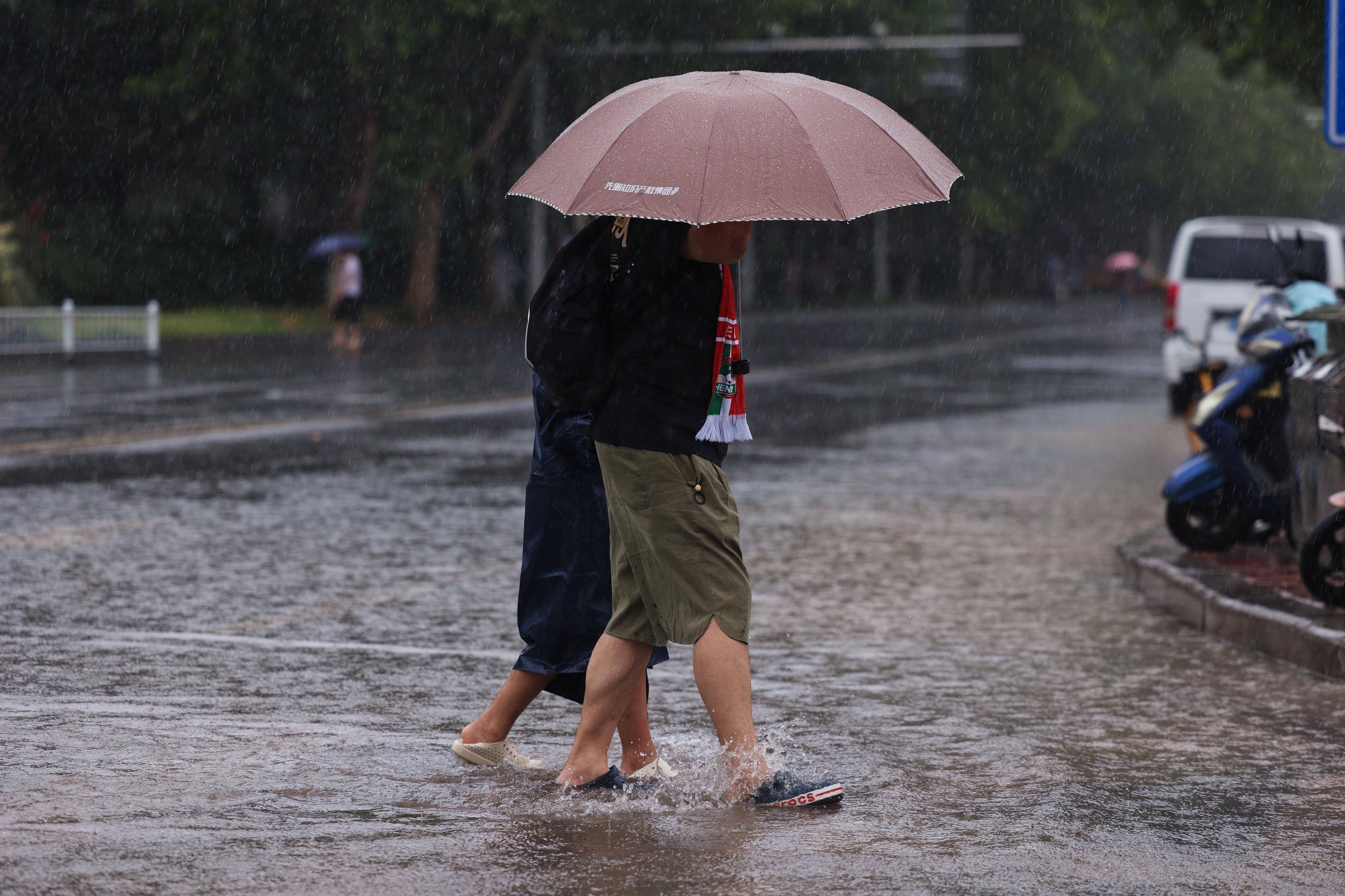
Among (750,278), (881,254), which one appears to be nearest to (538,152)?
(750,278)

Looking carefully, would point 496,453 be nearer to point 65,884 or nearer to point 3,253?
point 65,884

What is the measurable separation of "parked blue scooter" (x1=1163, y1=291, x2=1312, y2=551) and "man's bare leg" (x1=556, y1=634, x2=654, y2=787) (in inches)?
204

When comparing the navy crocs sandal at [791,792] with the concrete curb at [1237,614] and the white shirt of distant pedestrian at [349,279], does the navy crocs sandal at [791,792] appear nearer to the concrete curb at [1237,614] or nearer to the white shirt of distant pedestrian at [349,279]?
the concrete curb at [1237,614]

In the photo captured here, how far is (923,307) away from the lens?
54.3 metres

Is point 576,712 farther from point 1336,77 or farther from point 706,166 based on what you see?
point 1336,77

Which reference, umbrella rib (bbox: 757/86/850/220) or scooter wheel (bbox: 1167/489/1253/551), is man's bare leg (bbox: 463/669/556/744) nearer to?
umbrella rib (bbox: 757/86/850/220)

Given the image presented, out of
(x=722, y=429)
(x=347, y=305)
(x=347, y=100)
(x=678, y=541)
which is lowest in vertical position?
(x=678, y=541)

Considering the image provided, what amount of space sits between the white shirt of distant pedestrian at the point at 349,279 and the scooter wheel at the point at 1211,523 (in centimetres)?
1918

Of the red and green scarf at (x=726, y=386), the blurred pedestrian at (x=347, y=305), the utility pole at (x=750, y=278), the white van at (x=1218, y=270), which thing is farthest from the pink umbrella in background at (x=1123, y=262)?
the red and green scarf at (x=726, y=386)

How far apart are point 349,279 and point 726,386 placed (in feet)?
76.0

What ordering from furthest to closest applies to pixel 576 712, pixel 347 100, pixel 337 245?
1. pixel 347 100
2. pixel 337 245
3. pixel 576 712

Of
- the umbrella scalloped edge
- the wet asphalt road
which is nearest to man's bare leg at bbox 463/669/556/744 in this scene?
the wet asphalt road

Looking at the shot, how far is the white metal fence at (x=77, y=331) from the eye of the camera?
81.0ft

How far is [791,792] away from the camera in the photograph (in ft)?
16.3
